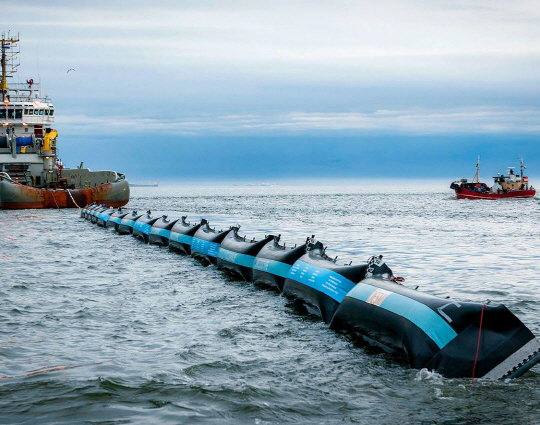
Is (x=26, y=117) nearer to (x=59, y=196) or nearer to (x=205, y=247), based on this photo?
(x=59, y=196)

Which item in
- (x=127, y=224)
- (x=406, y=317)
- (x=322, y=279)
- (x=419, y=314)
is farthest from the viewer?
(x=127, y=224)

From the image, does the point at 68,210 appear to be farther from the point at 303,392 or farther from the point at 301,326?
the point at 303,392

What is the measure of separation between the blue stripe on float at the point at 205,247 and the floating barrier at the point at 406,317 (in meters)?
5.59

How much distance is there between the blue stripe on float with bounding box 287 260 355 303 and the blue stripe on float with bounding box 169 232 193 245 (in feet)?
36.3

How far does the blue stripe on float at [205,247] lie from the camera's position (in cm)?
2269

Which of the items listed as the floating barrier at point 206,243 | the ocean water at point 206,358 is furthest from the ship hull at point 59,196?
the ocean water at point 206,358

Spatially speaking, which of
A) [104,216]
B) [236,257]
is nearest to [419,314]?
[236,257]

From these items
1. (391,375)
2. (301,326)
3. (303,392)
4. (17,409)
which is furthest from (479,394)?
(17,409)

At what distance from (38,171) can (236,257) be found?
5109cm

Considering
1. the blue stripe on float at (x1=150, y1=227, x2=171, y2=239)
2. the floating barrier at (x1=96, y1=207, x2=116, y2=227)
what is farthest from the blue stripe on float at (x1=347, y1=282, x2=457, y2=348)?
the floating barrier at (x1=96, y1=207, x2=116, y2=227)

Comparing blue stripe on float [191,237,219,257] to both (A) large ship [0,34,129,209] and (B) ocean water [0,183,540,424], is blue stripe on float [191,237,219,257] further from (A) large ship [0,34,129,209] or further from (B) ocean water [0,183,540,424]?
(A) large ship [0,34,129,209]

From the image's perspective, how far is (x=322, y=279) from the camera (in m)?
13.7

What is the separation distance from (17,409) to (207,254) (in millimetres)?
15304

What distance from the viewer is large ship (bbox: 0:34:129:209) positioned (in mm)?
60066
